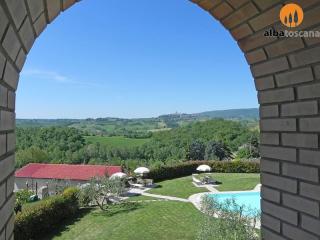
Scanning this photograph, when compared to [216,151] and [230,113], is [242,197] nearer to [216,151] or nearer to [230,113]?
[216,151]

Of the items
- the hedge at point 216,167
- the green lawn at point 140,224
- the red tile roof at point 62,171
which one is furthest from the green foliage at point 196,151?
the green lawn at point 140,224

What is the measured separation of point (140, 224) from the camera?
14.8 metres

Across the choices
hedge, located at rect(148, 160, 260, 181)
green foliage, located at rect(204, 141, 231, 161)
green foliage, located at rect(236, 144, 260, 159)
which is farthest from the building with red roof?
green foliage, located at rect(236, 144, 260, 159)

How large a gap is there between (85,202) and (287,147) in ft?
55.9

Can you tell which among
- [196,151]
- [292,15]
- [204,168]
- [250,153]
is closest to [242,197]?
[204,168]

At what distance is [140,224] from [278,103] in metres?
12.7

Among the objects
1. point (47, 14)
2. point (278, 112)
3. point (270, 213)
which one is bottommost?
point (270, 213)

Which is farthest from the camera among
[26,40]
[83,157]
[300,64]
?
[83,157]

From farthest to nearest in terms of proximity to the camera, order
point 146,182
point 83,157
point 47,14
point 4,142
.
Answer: point 83,157 < point 146,182 < point 47,14 < point 4,142

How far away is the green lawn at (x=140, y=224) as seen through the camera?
1343 centimetres

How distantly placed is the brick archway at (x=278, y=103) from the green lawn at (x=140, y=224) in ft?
34.5

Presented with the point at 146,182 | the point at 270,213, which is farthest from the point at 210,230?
the point at 146,182

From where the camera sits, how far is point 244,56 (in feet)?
10.1

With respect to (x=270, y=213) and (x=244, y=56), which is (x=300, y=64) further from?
(x=270, y=213)
